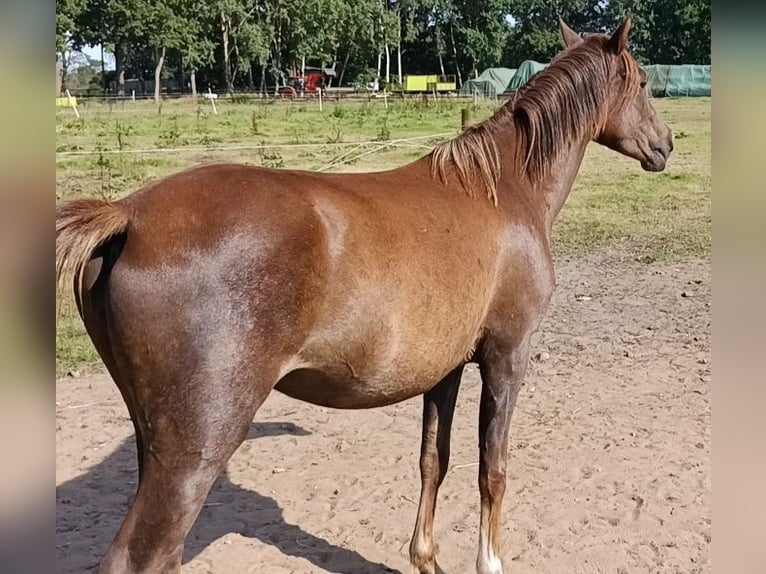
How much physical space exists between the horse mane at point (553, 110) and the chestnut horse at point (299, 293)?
0.6 inches

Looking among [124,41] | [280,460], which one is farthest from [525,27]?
[280,460]

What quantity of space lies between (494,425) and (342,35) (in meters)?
59.8

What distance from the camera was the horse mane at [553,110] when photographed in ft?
11.5

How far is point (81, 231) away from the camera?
2.21 meters

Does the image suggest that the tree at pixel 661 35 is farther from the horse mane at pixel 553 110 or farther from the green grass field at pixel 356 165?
the horse mane at pixel 553 110

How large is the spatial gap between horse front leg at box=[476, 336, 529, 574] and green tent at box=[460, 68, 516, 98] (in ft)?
136

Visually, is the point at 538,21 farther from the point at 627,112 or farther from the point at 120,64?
the point at 627,112

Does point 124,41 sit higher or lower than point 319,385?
higher
